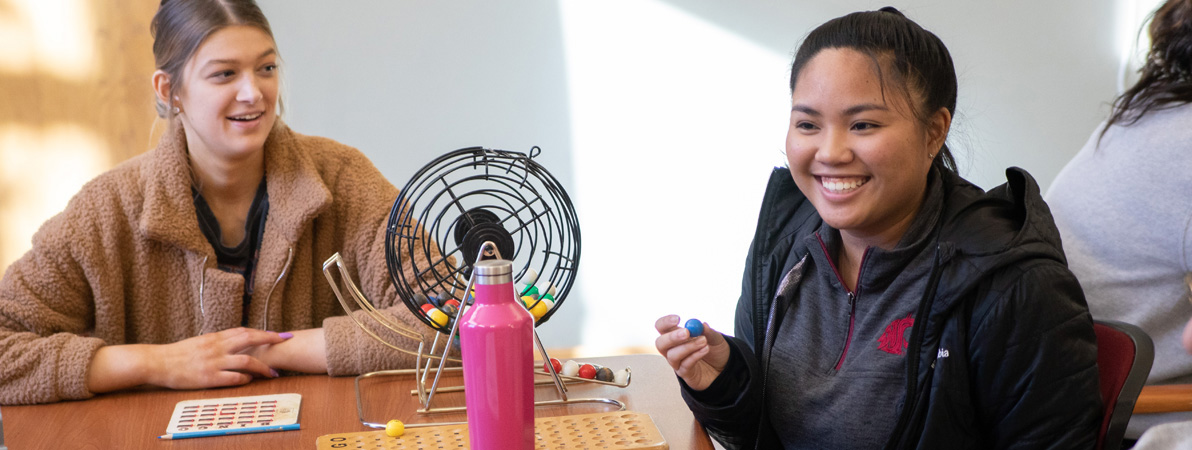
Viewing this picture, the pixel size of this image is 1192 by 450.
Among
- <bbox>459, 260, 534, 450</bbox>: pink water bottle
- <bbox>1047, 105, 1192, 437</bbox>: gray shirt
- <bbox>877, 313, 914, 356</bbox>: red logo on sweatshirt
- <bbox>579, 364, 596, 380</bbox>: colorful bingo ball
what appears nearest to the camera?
<bbox>459, 260, 534, 450</bbox>: pink water bottle

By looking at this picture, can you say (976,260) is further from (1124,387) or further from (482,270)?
(482,270)

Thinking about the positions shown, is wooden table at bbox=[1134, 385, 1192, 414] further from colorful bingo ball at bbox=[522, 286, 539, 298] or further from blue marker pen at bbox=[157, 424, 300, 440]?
blue marker pen at bbox=[157, 424, 300, 440]

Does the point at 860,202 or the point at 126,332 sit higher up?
the point at 860,202

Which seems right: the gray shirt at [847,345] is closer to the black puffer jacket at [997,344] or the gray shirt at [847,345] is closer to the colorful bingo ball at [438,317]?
the black puffer jacket at [997,344]

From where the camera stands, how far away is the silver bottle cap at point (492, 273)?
85cm

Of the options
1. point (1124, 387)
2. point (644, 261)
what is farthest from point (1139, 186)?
point (644, 261)

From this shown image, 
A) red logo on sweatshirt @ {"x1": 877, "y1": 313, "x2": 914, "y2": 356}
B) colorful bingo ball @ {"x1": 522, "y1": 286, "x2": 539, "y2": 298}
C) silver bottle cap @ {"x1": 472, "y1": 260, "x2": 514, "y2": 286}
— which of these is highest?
silver bottle cap @ {"x1": 472, "y1": 260, "x2": 514, "y2": 286}

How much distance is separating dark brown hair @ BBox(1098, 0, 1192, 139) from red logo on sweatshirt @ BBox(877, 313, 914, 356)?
0.62 metres

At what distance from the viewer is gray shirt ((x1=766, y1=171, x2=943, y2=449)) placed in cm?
117

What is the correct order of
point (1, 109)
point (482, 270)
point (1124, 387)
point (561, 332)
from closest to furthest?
point (482, 270)
point (1124, 387)
point (1, 109)
point (561, 332)

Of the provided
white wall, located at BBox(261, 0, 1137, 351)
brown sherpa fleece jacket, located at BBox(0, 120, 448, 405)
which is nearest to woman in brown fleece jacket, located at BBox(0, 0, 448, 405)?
brown sherpa fleece jacket, located at BBox(0, 120, 448, 405)

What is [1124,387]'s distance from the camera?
3.47 ft

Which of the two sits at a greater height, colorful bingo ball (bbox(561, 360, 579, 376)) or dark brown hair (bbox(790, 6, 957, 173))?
dark brown hair (bbox(790, 6, 957, 173))

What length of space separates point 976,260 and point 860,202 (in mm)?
154
